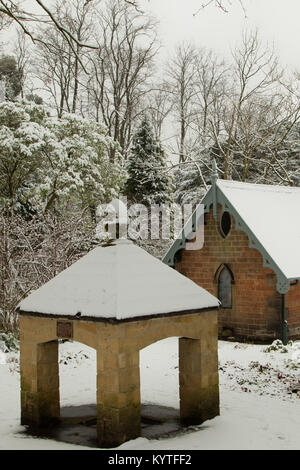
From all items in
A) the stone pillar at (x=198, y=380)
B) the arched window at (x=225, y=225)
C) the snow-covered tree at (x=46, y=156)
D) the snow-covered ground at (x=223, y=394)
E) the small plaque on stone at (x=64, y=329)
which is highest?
the snow-covered tree at (x=46, y=156)

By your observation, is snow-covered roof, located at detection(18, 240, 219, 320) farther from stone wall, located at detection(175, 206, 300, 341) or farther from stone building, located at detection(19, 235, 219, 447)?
stone wall, located at detection(175, 206, 300, 341)

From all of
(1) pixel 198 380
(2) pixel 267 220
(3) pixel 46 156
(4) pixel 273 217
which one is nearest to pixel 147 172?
(3) pixel 46 156

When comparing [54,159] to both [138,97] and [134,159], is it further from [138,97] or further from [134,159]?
[138,97]

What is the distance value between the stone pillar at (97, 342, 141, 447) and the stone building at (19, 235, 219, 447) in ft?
0.05

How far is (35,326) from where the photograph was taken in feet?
30.3

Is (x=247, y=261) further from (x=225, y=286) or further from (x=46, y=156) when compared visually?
(x=46, y=156)

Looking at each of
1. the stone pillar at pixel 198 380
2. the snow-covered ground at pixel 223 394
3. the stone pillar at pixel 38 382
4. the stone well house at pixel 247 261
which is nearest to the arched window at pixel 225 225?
the stone well house at pixel 247 261

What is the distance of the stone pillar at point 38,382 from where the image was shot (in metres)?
9.31

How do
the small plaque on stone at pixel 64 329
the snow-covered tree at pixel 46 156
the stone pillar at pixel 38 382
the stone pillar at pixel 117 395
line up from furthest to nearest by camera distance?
the snow-covered tree at pixel 46 156
the stone pillar at pixel 38 382
the small plaque on stone at pixel 64 329
the stone pillar at pixel 117 395

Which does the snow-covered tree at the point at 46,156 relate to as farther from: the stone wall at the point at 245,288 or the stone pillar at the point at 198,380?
the stone pillar at the point at 198,380

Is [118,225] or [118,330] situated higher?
[118,225]

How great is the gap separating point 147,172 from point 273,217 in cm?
1226

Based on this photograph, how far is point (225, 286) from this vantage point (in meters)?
19.0
